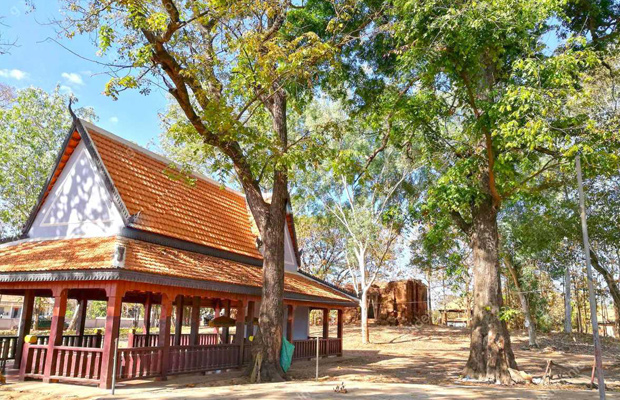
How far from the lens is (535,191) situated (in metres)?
13.6

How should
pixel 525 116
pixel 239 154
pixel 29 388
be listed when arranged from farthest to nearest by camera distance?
1. pixel 239 154
2. pixel 525 116
3. pixel 29 388

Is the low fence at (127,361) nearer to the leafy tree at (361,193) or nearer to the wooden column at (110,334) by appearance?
the wooden column at (110,334)

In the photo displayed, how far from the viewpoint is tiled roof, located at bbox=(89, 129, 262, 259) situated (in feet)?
44.0

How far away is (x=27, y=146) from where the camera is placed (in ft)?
82.2

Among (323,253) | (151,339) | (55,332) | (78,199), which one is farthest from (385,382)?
(323,253)

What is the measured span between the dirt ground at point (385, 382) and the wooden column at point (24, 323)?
3383 millimetres

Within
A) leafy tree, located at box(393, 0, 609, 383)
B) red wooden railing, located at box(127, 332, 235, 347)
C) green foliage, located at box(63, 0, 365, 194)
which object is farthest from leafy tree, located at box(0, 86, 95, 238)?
leafy tree, located at box(393, 0, 609, 383)

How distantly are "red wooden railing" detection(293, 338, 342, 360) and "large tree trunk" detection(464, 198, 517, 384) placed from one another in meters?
6.62

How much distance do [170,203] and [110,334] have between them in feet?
→ 18.1

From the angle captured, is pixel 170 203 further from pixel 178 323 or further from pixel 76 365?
pixel 76 365

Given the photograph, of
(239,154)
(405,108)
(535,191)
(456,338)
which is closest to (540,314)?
(456,338)

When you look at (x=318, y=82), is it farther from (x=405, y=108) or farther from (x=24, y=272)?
(x=24, y=272)

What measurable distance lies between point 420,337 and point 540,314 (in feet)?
39.9

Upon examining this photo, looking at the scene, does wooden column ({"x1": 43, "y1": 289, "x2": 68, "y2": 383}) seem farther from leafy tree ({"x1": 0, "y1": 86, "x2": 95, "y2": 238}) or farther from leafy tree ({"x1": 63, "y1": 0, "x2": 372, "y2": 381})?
leafy tree ({"x1": 0, "y1": 86, "x2": 95, "y2": 238})
